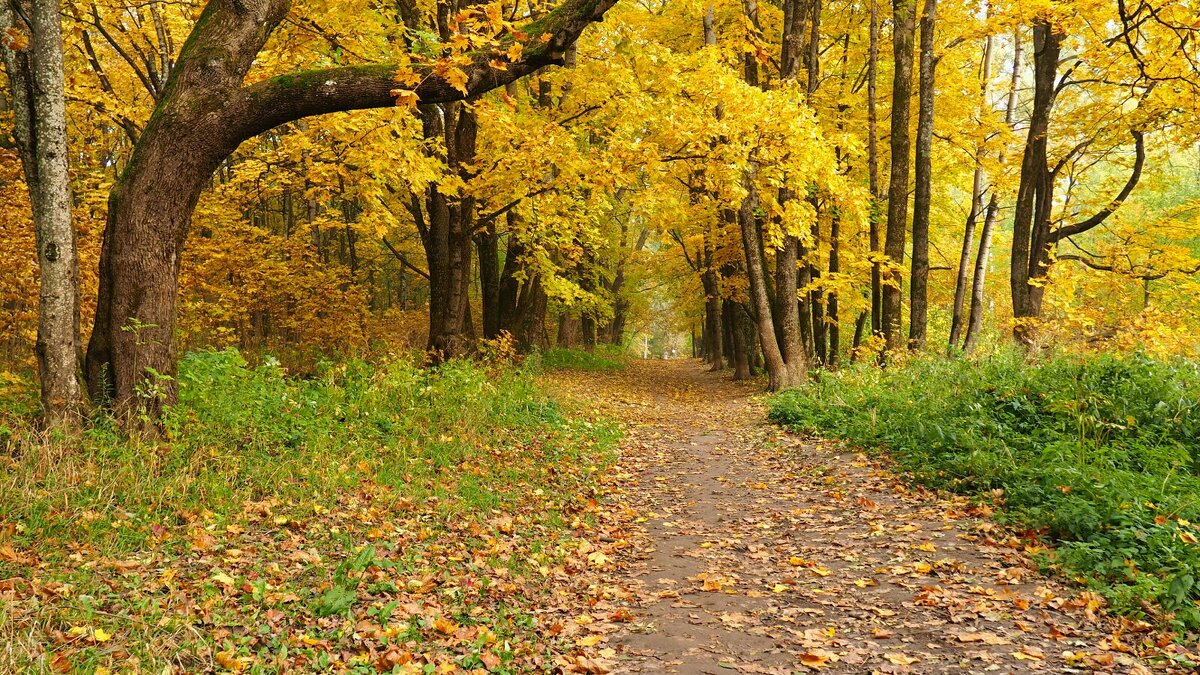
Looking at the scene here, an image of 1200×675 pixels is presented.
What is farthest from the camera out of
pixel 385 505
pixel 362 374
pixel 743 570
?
pixel 362 374

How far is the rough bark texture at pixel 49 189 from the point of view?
231 inches

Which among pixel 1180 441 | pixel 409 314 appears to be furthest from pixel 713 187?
pixel 409 314

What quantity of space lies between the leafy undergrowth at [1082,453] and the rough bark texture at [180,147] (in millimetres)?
5862

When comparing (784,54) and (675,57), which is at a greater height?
(784,54)

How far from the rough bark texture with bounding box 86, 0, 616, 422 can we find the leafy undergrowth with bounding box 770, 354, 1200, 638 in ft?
19.2

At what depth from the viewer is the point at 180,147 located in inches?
245

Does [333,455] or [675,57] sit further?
[675,57]

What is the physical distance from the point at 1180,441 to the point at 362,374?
944cm

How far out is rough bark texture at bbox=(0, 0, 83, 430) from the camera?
5.86 m

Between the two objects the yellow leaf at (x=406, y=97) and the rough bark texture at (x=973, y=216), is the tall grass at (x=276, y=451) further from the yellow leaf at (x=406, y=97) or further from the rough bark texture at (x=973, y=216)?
the rough bark texture at (x=973, y=216)

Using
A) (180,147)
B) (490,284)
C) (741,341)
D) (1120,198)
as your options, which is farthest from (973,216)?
(180,147)

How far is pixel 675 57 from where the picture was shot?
13594 millimetres

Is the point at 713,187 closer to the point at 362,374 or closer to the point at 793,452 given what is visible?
the point at 793,452

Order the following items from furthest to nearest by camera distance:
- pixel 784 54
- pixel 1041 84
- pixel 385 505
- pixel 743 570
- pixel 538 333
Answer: pixel 538 333, pixel 784 54, pixel 1041 84, pixel 385 505, pixel 743 570
